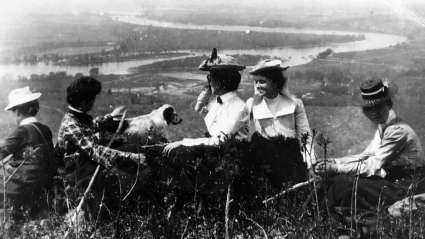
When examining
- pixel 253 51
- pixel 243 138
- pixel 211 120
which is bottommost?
pixel 243 138

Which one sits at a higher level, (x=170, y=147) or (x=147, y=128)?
(x=147, y=128)

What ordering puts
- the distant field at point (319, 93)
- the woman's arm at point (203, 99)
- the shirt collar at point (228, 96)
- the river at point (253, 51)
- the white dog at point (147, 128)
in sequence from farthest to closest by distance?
1. the river at point (253, 51)
2. the distant field at point (319, 93)
3. the woman's arm at point (203, 99)
4. the white dog at point (147, 128)
5. the shirt collar at point (228, 96)

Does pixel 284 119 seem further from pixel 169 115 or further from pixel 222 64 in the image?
pixel 169 115

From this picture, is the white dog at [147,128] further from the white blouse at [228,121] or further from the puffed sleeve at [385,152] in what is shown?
the puffed sleeve at [385,152]

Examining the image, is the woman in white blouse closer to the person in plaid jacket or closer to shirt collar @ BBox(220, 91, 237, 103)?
shirt collar @ BBox(220, 91, 237, 103)

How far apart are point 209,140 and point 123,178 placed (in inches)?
35.7

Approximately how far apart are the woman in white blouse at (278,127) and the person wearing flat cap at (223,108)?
246 millimetres

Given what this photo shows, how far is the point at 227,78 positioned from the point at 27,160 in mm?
2189

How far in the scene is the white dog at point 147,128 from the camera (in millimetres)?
5539

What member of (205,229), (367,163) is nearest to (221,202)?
(205,229)

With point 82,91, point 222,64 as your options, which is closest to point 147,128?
point 82,91

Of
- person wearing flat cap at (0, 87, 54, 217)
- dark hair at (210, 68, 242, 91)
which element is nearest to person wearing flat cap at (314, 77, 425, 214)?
dark hair at (210, 68, 242, 91)

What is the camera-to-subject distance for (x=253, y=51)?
6.66 meters

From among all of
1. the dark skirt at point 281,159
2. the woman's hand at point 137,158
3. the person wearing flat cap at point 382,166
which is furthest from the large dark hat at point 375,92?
the woman's hand at point 137,158
